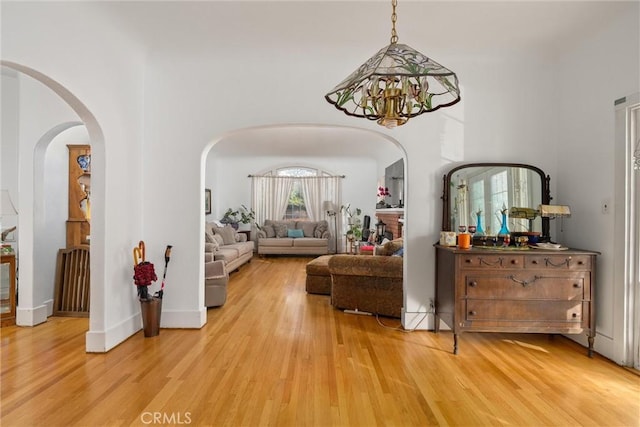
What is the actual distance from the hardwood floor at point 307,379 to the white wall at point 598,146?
22.2 inches

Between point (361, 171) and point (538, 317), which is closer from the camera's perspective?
point (538, 317)

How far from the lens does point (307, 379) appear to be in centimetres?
261

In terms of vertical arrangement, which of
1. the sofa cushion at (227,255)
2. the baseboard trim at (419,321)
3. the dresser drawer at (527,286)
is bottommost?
the baseboard trim at (419,321)

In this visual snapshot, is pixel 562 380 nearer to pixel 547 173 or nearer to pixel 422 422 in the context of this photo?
pixel 422 422

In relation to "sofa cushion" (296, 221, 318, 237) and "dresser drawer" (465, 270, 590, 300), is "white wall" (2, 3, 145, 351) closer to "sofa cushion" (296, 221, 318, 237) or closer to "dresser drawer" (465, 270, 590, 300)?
"dresser drawer" (465, 270, 590, 300)

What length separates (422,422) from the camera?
6.86ft

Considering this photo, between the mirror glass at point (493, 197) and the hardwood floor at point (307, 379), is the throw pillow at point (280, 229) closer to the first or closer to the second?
the hardwood floor at point (307, 379)

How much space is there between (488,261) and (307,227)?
7173mm

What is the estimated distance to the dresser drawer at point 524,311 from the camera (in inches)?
119

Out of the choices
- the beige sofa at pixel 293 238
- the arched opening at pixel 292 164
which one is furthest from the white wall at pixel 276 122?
the beige sofa at pixel 293 238

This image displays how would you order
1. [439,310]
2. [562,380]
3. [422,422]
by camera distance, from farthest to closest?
[439,310]
[562,380]
[422,422]

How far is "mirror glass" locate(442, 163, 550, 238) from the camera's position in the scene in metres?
3.58

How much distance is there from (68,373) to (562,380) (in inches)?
141

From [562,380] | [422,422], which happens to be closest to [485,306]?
[562,380]
